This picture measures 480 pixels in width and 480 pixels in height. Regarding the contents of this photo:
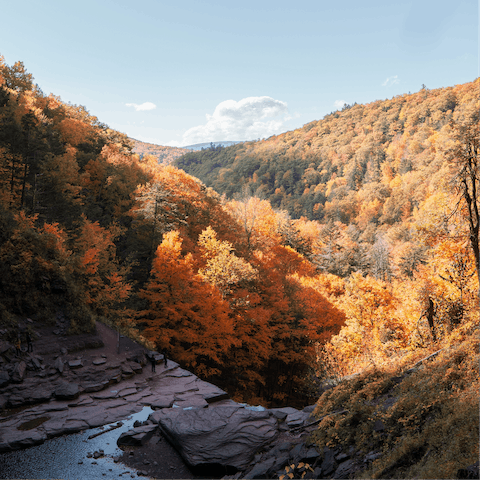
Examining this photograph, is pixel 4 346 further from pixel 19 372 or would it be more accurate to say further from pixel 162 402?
pixel 162 402

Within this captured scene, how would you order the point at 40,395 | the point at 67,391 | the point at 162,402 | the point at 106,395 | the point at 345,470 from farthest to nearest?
the point at 106,395 → the point at 162,402 → the point at 67,391 → the point at 40,395 → the point at 345,470

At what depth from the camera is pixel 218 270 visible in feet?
93.4

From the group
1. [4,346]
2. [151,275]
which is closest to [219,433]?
[4,346]

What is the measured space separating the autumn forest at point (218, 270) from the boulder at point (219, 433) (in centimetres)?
609

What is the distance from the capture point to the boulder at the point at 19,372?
16.4 meters

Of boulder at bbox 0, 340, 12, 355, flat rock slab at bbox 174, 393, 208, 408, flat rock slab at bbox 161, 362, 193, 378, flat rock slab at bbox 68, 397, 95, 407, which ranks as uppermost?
boulder at bbox 0, 340, 12, 355

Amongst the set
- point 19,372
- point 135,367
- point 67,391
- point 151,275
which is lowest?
point 135,367

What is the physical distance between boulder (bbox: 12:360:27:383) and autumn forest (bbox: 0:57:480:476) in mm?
2432

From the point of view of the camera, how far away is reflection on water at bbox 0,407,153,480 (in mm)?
11320

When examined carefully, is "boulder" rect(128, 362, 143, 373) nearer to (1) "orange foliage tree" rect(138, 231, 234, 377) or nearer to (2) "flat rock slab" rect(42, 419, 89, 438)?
(1) "orange foliage tree" rect(138, 231, 234, 377)

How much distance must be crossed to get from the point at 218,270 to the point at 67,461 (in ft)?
58.5

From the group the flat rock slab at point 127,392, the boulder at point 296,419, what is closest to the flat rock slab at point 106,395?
the flat rock slab at point 127,392

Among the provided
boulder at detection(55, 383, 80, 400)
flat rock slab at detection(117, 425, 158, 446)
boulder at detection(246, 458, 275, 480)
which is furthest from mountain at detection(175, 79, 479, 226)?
boulder at detection(246, 458, 275, 480)

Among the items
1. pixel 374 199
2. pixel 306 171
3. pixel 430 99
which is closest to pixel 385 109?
pixel 430 99
